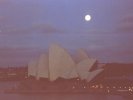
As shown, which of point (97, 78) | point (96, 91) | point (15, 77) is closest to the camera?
point (96, 91)

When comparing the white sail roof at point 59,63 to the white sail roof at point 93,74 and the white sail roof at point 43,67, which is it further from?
the white sail roof at point 93,74

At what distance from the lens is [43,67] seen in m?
37.0

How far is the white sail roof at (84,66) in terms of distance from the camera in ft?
119

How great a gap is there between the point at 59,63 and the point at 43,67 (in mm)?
2205

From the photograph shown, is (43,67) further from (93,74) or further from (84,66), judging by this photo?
(93,74)

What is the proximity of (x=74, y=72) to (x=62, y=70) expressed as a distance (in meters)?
2.24

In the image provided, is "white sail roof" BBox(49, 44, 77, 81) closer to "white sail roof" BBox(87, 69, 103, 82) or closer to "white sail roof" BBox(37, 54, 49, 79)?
"white sail roof" BBox(37, 54, 49, 79)

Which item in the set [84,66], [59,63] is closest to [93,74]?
[84,66]

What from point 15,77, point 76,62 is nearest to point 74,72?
point 76,62

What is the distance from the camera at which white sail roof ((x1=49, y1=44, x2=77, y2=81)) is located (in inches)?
1367

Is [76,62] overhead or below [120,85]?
overhead

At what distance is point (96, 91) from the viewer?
114 ft

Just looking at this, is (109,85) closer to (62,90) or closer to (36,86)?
(62,90)

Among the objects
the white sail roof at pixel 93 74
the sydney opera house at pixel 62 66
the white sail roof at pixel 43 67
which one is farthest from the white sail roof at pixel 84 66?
the white sail roof at pixel 43 67
